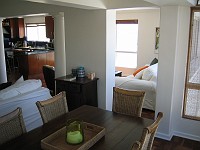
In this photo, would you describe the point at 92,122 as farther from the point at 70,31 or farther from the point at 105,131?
the point at 70,31

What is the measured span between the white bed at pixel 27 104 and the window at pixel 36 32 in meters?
6.73

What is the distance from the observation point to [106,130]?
210 centimetres

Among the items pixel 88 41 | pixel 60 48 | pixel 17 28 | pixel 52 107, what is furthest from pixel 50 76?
pixel 17 28

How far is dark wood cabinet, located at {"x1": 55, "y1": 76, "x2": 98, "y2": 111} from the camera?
3.67 m

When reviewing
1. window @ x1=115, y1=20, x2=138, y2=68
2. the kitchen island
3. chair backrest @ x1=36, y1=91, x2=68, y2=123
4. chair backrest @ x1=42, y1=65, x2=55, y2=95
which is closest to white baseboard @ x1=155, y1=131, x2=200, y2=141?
chair backrest @ x1=36, y1=91, x2=68, y2=123

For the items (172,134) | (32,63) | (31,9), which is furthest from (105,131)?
(32,63)

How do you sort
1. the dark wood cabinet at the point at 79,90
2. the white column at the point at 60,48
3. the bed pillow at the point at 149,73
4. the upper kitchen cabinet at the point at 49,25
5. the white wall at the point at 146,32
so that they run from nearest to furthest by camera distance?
the dark wood cabinet at the point at 79,90, the white column at the point at 60,48, the bed pillow at the point at 149,73, the white wall at the point at 146,32, the upper kitchen cabinet at the point at 49,25

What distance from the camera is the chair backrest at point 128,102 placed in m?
2.63

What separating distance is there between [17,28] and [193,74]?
28.7 feet

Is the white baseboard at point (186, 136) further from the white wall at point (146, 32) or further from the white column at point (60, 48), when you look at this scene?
the white wall at point (146, 32)

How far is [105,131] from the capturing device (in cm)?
205

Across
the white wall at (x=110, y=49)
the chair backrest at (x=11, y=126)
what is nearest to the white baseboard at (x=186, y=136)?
the white wall at (x=110, y=49)

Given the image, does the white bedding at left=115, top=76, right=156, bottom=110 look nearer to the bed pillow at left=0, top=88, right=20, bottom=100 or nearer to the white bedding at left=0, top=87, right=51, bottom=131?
the white bedding at left=0, top=87, right=51, bottom=131

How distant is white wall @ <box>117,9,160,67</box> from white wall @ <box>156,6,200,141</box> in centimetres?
389
